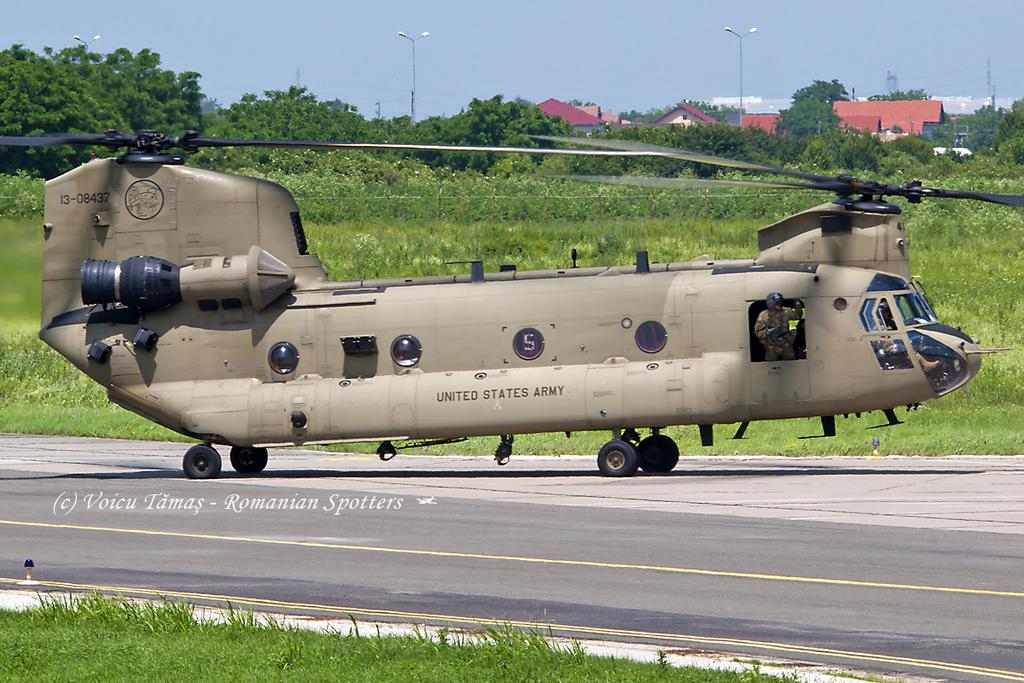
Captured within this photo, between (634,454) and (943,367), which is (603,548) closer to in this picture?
(634,454)

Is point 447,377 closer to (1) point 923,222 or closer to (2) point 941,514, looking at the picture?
(2) point 941,514

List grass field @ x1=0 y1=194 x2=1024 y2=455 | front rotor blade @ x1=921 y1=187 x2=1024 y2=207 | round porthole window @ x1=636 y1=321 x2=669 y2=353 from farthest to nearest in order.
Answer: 1. grass field @ x1=0 y1=194 x2=1024 y2=455
2. round porthole window @ x1=636 y1=321 x2=669 y2=353
3. front rotor blade @ x1=921 y1=187 x2=1024 y2=207

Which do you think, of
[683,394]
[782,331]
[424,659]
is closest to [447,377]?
[683,394]

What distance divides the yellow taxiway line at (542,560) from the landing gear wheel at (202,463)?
5.31m

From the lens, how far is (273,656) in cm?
1209

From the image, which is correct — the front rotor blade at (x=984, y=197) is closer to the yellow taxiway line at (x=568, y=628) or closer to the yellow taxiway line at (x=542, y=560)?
the yellow taxiway line at (x=542, y=560)

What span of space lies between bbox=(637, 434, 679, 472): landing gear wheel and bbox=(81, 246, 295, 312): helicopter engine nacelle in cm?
678

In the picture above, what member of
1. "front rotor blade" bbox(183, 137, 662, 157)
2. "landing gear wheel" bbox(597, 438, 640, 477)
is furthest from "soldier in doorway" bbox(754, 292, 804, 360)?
"front rotor blade" bbox(183, 137, 662, 157)

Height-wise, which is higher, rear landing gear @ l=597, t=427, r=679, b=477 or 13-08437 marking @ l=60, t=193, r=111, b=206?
13-08437 marking @ l=60, t=193, r=111, b=206

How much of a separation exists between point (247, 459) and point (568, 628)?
14960 millimetres

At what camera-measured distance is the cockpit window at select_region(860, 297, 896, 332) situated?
24719 millimetres

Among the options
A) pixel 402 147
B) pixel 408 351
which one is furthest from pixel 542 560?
pixel 408 351

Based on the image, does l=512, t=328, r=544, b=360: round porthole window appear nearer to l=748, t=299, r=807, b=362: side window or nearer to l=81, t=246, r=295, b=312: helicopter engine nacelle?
l=748, t=299, r=807, b=362: side window

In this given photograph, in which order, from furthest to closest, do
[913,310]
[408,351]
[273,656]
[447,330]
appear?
[408,351], [447,330], [913,310], [273,656]
